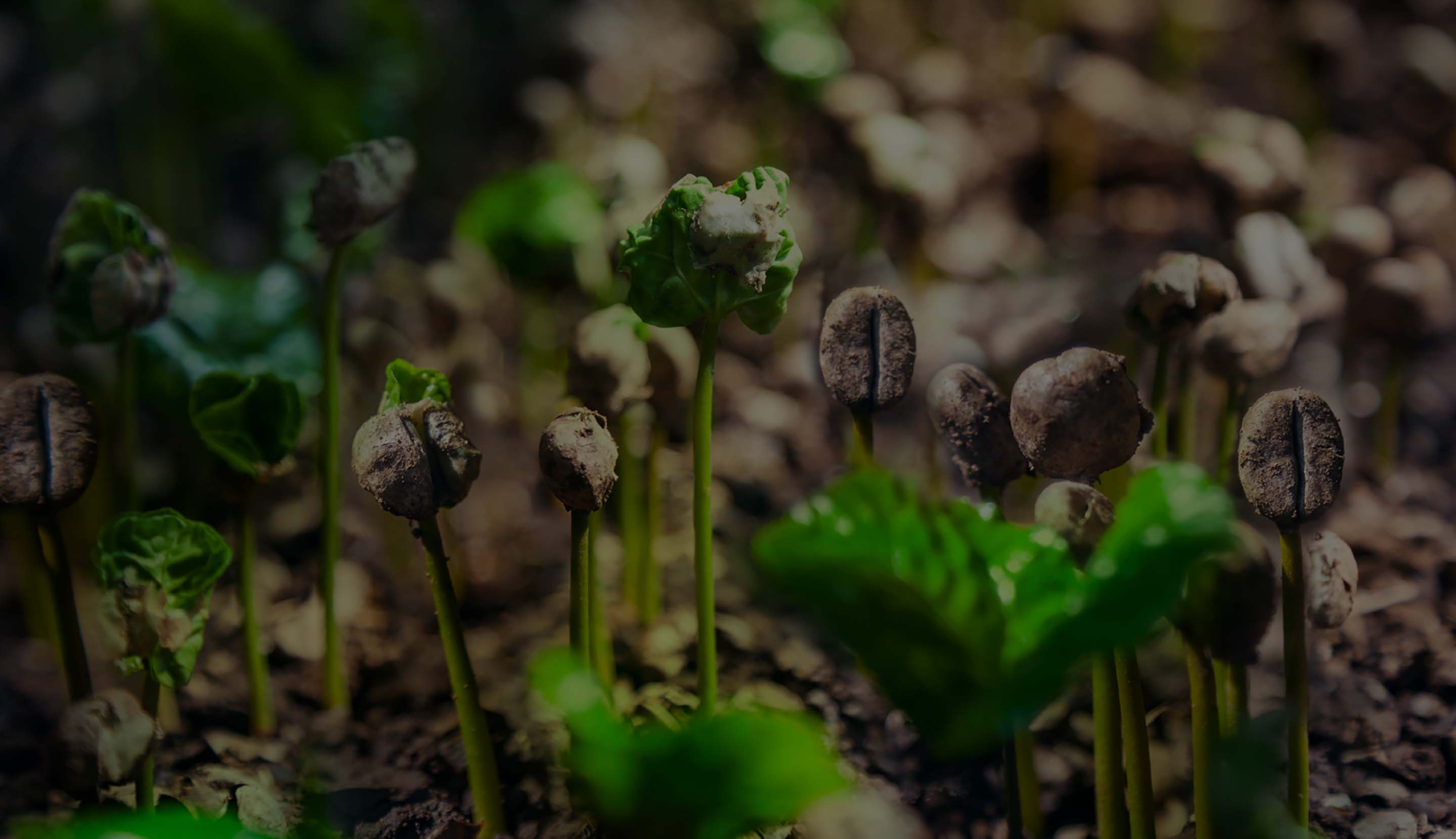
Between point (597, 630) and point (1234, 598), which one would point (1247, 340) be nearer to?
point (1234, 598)

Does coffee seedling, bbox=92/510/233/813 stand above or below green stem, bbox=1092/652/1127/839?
above

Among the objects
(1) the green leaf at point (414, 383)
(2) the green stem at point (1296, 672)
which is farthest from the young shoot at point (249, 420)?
(2) the green stem at point (1296, 672)

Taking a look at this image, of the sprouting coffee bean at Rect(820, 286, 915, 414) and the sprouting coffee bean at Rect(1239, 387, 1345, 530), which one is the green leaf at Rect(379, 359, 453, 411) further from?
the sprouting coffee bean at Rect(1239, 387, 1345, 530)

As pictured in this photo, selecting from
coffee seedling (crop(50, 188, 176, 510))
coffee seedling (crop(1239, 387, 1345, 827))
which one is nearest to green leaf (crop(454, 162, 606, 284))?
coffee seedling (crop(50, 188, 176, 510))

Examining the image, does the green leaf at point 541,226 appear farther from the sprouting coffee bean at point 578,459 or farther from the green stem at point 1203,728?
the green stem at point 1203,728

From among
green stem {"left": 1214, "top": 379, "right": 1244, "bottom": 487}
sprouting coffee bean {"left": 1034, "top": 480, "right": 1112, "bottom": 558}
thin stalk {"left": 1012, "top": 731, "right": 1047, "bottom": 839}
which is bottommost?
thin stalk {"left": 1012, "top": 731, "right": 1047, "bottom": 839}

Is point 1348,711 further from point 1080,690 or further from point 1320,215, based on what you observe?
point 1320,215

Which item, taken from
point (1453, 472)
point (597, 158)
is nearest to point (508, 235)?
point (597, 158)
